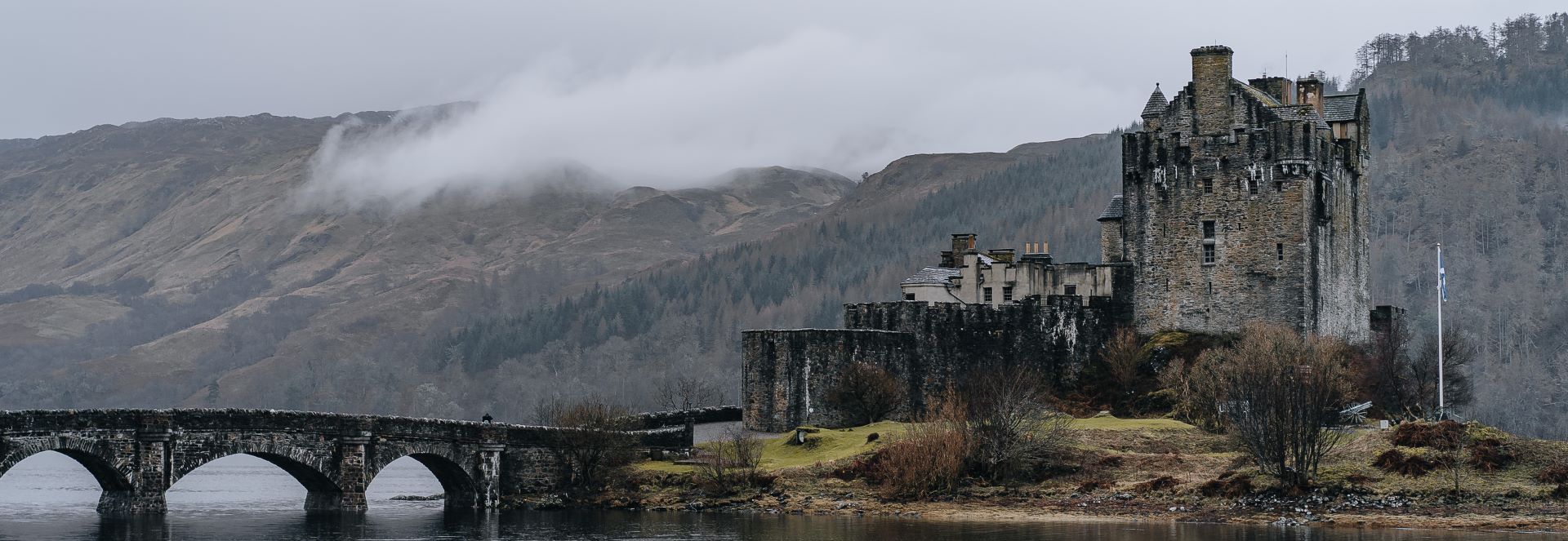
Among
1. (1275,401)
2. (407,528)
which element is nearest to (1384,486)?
(1275,401)

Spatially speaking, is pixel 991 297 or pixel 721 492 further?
pixel 991 297

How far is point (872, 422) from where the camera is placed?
327 ft

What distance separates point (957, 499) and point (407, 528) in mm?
22410

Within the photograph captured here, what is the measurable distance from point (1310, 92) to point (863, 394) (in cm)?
3005

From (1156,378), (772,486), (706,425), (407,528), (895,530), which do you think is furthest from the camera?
(706,425)

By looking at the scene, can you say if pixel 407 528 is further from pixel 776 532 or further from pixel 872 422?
pixel 872 422

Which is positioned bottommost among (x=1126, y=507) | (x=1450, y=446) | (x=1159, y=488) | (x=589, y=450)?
(x=1126, y=507)

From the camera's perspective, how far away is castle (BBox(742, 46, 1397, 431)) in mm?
98562

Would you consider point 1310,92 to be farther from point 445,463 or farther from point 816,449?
point 445,463

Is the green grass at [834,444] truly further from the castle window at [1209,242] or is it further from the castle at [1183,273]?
the castle window at [1209,242]

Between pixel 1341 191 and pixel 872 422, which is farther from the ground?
pixel 1341 191

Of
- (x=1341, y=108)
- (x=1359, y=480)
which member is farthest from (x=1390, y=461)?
(x=1341, y=108)

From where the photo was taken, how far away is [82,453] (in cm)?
7762

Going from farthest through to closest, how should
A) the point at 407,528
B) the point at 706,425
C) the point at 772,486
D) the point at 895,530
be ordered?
the point at 706,425, the point at 772,486, the point at 407,528, the point at 895,530
